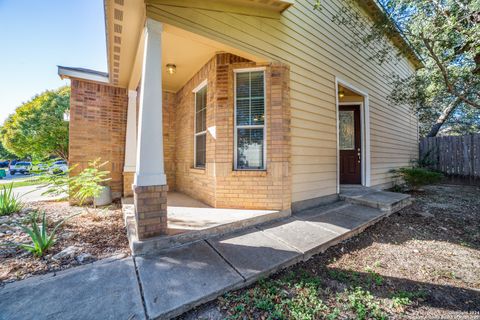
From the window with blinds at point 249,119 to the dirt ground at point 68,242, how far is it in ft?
7.52

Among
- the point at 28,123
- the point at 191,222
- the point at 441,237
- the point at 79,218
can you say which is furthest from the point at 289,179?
the point at 28,123

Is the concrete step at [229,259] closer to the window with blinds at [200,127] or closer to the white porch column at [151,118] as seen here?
the white porch column at [151,118]

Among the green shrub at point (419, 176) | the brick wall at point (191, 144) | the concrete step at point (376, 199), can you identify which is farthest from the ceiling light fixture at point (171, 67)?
the green shrub at point (419, 176)

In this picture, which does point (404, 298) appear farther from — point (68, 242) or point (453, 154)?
point (453, 154)


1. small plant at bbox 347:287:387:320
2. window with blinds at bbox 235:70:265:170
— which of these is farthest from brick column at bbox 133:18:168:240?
small plant at bbox 347:287:387:320

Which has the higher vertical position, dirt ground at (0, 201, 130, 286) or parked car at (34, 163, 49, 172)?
parked car at (34, 163, 49, 172)

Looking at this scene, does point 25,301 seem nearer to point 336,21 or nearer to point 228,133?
point 228,133

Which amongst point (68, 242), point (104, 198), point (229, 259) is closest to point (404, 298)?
point (229, 259)

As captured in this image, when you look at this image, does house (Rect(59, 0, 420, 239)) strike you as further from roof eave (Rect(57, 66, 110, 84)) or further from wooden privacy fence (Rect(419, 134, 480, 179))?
wooden privacy fence (Rect(419, 134, 480, 179))

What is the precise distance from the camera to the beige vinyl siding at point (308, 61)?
2.99 metres

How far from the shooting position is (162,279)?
1892 mm

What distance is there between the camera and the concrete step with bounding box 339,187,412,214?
4038mm

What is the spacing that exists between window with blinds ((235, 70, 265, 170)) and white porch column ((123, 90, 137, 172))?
3043 mm

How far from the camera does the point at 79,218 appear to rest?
372cm
